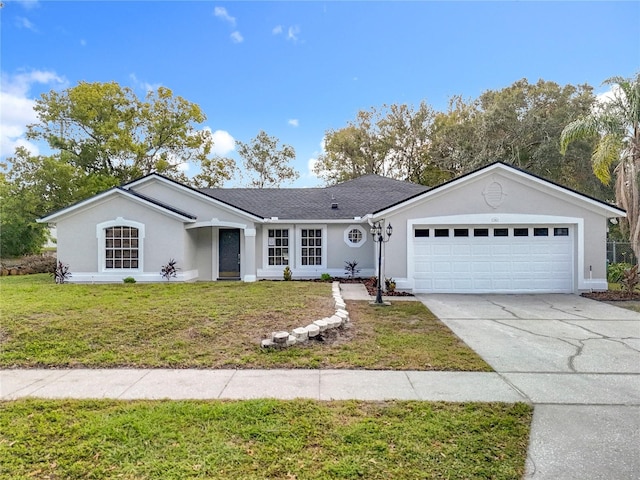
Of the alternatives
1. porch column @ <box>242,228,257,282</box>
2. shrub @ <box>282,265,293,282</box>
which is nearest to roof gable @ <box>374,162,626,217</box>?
shrub @ <box>282,265,293,282</box>

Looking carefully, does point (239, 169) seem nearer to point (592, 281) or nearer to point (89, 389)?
point (592, 281)

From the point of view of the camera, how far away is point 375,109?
31281mm

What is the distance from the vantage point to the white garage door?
11984 mm

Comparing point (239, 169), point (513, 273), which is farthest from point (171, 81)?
point (513, 273)

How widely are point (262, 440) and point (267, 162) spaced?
3223cm

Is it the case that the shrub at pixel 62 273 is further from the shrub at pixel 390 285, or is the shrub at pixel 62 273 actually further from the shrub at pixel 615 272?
the shrub at pixel 615 272

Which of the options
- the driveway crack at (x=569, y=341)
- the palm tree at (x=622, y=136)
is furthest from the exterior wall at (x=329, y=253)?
the palm tree at (x=622, y=136)

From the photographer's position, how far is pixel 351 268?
14891 mm

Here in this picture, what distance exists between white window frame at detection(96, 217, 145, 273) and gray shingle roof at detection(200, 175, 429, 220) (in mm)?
3051

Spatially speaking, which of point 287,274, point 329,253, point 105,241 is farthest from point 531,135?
point 105,241

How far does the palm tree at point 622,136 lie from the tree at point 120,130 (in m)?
24.8

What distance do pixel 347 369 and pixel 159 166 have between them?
26.4 meters

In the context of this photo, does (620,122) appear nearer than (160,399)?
No

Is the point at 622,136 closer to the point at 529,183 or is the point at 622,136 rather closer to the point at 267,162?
the point at 529,183
